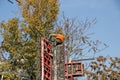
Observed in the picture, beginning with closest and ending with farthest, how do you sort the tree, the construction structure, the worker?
1. the construction structure
2. the worker
3. the tree

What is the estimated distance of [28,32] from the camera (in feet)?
77.4

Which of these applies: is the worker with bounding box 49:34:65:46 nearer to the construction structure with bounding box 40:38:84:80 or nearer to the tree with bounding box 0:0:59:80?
the construction structure with bounding box 40:38:84:80

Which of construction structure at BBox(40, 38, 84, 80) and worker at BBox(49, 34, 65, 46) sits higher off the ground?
worker at BBox(49, 34, 65, 46)

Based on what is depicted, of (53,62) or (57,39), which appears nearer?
(53,62)

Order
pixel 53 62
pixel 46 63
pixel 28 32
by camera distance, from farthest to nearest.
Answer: pixel 28 32 < pixel 46 63 < pixel 53 62

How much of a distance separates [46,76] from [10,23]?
1690 cm


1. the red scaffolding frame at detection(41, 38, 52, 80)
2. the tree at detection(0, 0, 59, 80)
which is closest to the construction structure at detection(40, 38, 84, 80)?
the red scaffolding frame at detection(41, 38, 52, 80)

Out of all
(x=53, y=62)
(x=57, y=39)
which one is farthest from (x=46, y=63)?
(x=57, y=39)

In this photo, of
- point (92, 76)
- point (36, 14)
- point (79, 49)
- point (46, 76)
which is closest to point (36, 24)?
point (36, 14)

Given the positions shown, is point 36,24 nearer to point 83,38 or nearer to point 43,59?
point 83,38

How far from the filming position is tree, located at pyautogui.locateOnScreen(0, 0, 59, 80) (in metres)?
23.2

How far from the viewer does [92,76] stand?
3462cm

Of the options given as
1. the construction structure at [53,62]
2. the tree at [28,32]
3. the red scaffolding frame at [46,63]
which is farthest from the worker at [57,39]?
the tree at [28,32]

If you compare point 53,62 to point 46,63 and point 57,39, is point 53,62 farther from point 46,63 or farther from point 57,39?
point 57,39
